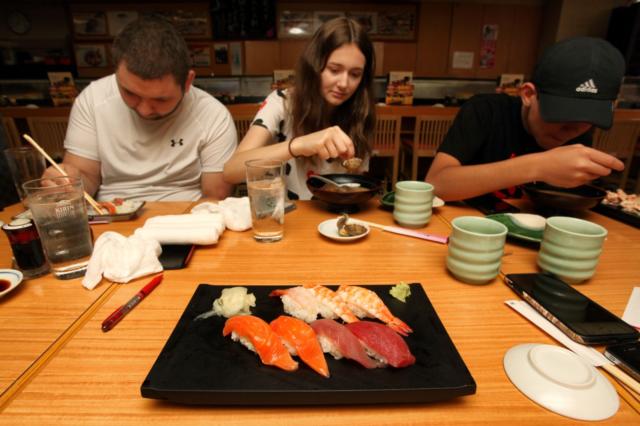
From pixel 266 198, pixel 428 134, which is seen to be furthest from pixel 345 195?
pixel 428 134

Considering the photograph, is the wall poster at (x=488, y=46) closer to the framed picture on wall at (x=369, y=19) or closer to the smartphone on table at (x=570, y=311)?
the framed picture on wall at (x=369, y=19)

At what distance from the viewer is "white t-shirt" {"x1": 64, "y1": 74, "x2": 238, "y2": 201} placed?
1.93m

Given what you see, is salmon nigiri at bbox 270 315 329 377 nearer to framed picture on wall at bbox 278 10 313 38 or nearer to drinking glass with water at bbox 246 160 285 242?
drinking glass with water at bbox 246 160 285 242

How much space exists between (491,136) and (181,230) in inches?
63.7

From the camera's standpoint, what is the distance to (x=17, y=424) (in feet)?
1.72

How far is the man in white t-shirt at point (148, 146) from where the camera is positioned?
1.93 meters

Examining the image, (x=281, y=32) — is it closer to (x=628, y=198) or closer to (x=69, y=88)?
(x=69, y=88)

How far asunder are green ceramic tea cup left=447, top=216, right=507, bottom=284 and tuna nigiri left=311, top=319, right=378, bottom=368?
0.40 m

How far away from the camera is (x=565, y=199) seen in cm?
135

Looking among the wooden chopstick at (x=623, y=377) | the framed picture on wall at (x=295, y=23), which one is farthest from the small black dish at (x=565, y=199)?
the framed picture on wall at (x=295, y=23)

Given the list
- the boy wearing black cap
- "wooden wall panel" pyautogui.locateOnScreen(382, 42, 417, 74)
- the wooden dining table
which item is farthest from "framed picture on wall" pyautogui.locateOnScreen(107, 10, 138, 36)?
the boy wearing black cap

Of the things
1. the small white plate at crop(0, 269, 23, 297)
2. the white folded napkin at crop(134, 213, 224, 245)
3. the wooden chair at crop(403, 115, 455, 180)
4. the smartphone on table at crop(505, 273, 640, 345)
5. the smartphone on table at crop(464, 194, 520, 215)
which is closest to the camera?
the smartphone on table at crop(505, 273, 640, 345)

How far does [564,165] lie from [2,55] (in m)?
8.69

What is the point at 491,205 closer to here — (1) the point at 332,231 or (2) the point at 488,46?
(1) the point at 332,231
